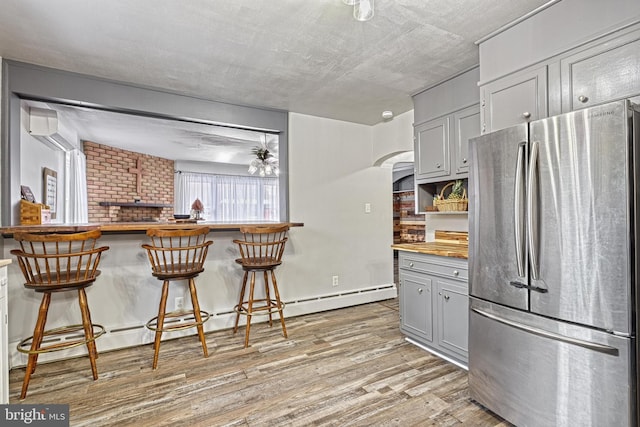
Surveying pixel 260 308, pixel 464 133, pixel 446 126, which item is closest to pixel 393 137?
pixel 446 126

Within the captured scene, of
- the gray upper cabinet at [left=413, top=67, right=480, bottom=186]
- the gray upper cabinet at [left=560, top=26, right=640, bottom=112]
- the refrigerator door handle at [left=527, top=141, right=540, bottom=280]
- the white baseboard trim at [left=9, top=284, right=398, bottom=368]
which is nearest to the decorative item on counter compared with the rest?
the white baseboard trim at [left=9, top=284, right=398, bottom=368]

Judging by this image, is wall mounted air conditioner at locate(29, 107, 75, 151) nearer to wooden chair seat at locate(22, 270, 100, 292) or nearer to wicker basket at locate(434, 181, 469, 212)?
wooden chair seat at locate(22, 270, 100, 292)

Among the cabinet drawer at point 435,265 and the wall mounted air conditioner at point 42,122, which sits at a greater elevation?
the wall mounted air conditioner at point 42,122

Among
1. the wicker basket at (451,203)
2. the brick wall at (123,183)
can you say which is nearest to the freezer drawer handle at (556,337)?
the wicker basket at (451,203)

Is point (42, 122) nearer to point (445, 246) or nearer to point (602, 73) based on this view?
point (445, 246)

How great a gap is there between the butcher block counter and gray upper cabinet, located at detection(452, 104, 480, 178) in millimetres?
656

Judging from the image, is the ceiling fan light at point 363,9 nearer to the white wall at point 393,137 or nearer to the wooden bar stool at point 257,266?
the wooden bar stool at point 257,266

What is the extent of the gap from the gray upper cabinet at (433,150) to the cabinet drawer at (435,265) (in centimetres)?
79

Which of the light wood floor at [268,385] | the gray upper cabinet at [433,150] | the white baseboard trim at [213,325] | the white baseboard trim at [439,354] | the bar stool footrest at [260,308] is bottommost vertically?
the light wood floor at [268,385]

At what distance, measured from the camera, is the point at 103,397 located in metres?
2.12

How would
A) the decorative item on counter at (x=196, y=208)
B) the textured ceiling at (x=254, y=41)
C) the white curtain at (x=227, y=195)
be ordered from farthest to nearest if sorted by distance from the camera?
the white curtain at (x=227, y=195) → the decorative item on counter at (x=196, y=208) → the textured ceiling at (x=254, y=41)

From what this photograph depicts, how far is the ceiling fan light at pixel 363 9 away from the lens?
64.0 inches

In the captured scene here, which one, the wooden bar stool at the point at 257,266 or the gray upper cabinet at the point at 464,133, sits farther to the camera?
the wooden bar stool at the point at 257,266

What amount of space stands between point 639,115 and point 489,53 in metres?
1.08
